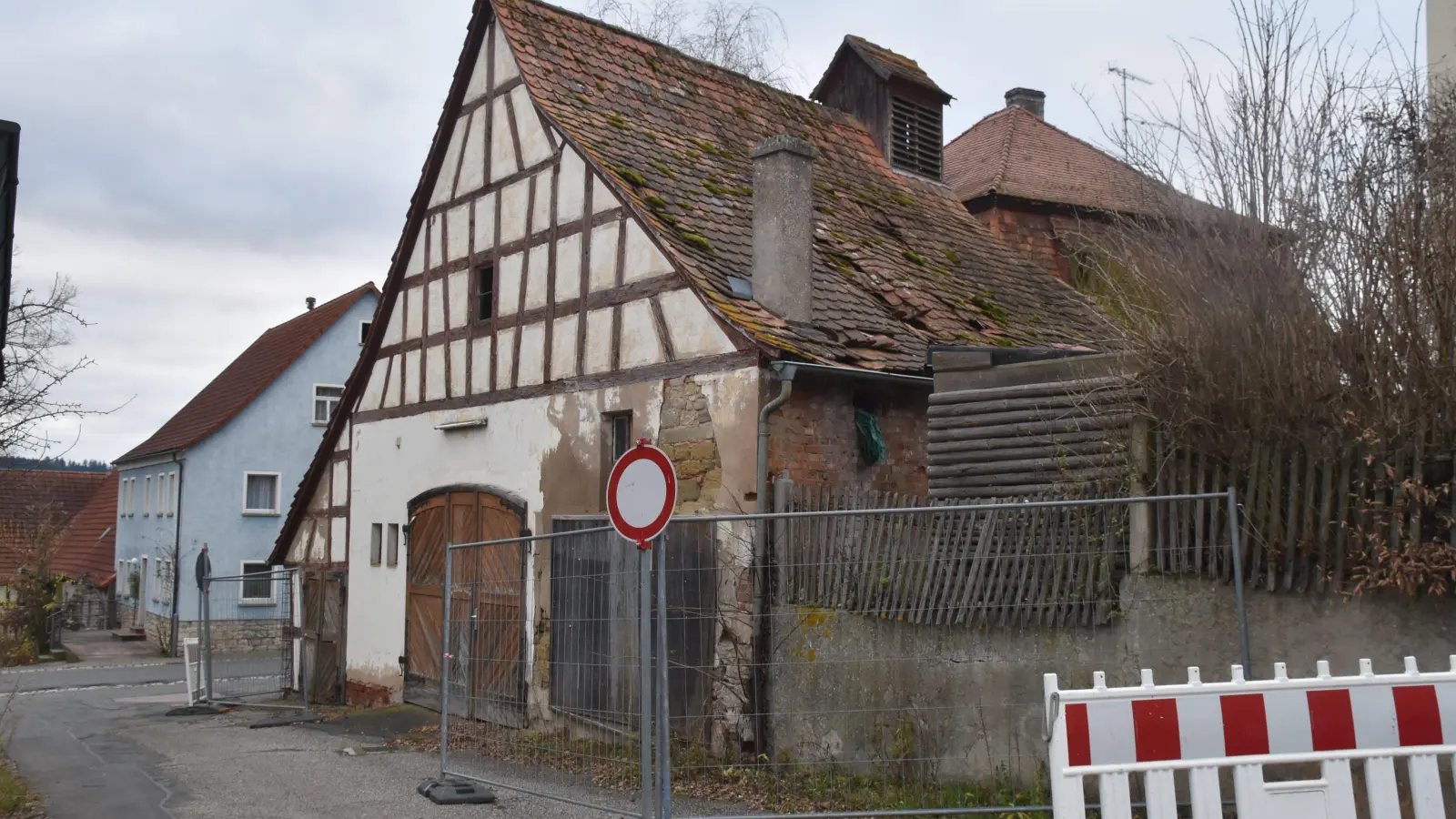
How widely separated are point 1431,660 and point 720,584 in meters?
4.99

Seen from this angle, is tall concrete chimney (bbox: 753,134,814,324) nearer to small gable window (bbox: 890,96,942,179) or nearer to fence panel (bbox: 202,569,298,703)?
small gable window (bbox: 890,96,942,179)

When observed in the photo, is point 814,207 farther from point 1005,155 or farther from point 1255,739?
point 1255,739

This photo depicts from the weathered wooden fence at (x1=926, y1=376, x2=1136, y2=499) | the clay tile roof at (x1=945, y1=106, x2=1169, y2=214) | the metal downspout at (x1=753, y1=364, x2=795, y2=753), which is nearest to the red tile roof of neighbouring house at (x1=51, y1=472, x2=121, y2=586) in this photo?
the clay tile roof at (x1=945, y1=106, x2=1169, y2=214)

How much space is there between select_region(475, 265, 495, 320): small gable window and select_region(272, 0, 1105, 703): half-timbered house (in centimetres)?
5

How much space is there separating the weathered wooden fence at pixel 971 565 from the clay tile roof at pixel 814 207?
2.47 meters

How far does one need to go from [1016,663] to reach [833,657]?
49.9 inches

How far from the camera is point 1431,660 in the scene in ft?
20.6

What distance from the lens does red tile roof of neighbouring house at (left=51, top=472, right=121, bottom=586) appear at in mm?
40259

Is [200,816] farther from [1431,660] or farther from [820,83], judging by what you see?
[820,83]

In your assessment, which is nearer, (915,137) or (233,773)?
(233,773)

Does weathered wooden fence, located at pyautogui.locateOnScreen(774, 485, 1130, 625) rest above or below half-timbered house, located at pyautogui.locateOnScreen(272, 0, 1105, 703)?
below

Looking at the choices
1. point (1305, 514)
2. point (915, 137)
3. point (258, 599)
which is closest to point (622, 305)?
point (1305, 514)

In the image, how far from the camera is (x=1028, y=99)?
2688 centimetres

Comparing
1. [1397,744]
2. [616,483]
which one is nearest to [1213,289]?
[1397,744]
